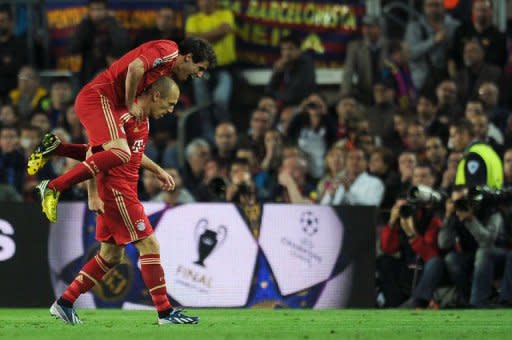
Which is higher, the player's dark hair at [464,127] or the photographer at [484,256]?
the player's dark hair at [464,127]

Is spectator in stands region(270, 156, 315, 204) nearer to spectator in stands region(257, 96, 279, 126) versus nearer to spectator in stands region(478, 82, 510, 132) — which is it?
spectator in stands region(257, 96, 279, 126)

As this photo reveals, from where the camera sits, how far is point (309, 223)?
15.3 meters

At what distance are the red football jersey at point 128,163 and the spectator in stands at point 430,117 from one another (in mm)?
6876

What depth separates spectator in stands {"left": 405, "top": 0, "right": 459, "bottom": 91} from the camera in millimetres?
18938

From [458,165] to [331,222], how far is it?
1572mm

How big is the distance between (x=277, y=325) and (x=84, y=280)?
1683mm

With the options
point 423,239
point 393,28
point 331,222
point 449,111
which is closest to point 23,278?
point 331,222

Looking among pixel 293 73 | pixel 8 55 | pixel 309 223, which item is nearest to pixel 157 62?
pixel 309 223

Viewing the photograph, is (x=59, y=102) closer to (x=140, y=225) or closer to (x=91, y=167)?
(x=140, y=225)

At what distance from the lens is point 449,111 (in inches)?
704


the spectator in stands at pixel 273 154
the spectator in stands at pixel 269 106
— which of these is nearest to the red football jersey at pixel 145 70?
the spectator in stands at pixel 273 154

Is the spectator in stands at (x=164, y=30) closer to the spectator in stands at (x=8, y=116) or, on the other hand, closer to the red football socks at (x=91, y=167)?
the spectator in stands at (x=8, y=116)

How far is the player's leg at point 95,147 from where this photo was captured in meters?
10.8

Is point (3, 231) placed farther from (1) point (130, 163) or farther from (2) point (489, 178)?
(2) point (489, 178)
